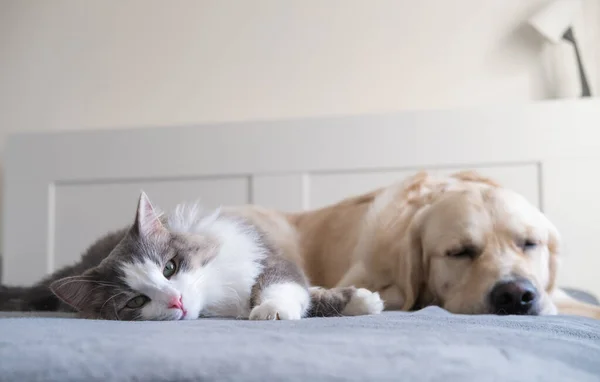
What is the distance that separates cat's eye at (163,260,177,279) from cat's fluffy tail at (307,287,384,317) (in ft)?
0.98

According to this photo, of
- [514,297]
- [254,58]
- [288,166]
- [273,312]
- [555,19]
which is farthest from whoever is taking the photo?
[254,58]

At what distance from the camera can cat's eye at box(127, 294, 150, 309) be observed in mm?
1117

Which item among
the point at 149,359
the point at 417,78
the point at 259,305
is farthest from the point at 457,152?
the point at 149,359

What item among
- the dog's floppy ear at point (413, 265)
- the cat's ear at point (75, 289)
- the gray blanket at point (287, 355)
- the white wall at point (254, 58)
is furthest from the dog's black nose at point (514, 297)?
the white wall at point (254, 58)

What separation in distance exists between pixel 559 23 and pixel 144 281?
201 cm

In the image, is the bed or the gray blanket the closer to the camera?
the gray blanket

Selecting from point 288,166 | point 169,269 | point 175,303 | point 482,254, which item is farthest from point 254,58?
point 175,303

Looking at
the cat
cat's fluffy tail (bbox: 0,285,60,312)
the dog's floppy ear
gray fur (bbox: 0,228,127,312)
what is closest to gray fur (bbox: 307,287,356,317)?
the cat

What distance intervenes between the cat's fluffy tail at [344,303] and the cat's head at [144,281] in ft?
0.81

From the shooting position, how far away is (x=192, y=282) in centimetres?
A: 115

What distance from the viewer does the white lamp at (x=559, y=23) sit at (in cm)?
230

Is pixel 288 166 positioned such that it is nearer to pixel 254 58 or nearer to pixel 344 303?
pixel 254 58

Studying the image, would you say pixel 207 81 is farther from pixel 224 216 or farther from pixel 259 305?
pixel 259 305

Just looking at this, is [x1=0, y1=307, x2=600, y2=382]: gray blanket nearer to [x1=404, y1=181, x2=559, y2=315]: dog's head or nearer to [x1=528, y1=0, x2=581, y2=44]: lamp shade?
[x1=404, y1=181, x2=559, y2=315]: dog's head
